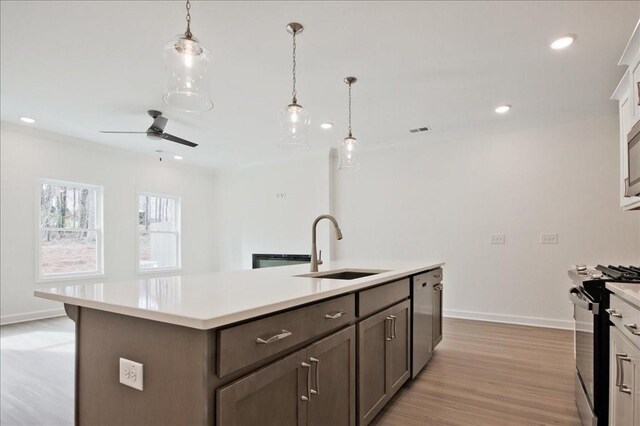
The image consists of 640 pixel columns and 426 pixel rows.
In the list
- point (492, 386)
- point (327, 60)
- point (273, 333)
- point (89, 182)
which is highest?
point (327, 60)

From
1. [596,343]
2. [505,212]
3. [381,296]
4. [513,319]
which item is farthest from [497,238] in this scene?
[381,296]

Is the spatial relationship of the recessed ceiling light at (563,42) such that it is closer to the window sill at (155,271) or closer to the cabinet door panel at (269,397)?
the cabinet door panel at (269,397)

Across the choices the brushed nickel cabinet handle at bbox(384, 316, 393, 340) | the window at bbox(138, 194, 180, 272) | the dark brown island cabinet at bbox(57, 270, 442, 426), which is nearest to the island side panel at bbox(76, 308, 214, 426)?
the dark brown island cabinet at bbox(57, 270, 442, 426)

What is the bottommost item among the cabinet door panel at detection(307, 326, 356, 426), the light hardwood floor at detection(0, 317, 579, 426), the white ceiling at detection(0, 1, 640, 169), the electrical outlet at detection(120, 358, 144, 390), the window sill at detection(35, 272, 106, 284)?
the light hardwood floor at detection(0, 317, 579, 426)

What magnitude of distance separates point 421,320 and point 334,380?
4.51ft

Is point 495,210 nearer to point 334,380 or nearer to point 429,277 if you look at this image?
point 429,277

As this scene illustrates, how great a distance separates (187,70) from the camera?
1.96m

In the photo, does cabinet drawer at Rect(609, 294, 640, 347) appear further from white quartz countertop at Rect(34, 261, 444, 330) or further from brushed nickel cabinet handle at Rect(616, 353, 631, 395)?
white quartz countertop at Rect(34, 261, 444, 330)

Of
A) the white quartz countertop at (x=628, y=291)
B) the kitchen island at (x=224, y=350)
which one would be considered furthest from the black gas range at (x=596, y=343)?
the kitchen island at (x=224, y=350)

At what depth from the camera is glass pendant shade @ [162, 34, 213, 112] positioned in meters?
1.85

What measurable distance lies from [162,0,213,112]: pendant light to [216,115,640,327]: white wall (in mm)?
3783

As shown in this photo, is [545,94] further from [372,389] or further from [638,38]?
[372,389]

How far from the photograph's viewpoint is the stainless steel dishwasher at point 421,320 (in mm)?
2637

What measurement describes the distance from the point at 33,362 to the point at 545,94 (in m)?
5.49
